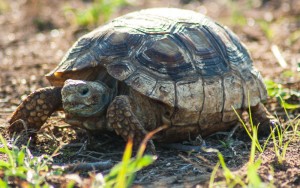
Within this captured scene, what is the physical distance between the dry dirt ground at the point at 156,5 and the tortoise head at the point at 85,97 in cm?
31

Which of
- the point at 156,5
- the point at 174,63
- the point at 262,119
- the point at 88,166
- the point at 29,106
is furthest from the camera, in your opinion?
the point at 156,5

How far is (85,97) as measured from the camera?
455 centimetres

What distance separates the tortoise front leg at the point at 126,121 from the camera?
4.43 meters

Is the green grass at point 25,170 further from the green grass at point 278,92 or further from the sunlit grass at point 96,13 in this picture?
the sunlit grass at point 96,13

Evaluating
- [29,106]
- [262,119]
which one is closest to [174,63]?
[262,119]

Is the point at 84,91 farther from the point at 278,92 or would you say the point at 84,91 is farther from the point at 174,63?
the point at 278,92

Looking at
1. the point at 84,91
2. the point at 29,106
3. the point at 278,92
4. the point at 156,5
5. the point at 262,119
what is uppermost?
the point at 156,5

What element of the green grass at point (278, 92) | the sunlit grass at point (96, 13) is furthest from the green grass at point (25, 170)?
the sunlit grass at point (96, 13)

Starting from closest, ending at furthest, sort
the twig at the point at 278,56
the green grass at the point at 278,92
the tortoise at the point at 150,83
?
the tortoise at the point at 150,83, the green grass at the point at 278,92, the twig at the point at 278,56

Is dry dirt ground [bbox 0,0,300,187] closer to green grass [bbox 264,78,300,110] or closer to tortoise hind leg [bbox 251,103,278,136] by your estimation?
green grass [bbox 264,78,300,110]

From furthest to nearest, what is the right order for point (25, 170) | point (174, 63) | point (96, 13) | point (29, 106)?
point (96, 13)
point (29, 106)
point (174, 63)
point (25, 170)

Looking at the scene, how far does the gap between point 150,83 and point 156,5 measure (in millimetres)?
7003

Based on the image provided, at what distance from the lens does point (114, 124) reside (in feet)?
14.7

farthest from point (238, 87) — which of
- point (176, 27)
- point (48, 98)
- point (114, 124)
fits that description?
point (48, 98)
